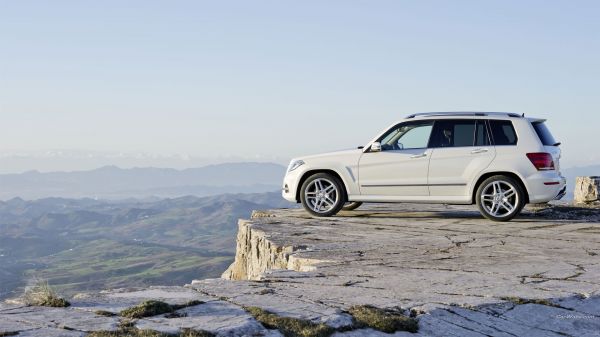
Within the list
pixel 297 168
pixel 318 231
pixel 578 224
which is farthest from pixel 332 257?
pixel 578 224

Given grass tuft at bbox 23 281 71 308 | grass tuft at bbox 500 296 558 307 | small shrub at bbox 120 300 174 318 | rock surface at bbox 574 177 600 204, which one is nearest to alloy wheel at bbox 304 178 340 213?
rock surface at bbox 574 177 600 204

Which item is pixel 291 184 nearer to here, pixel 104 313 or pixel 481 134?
pixel 481 134

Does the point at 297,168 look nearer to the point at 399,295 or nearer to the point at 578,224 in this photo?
the point at 578,224

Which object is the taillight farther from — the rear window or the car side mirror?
the car side mirror

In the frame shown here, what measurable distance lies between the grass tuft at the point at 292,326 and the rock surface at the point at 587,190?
1321cm

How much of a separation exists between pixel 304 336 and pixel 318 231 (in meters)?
6.20

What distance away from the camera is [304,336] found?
4590 millimetres

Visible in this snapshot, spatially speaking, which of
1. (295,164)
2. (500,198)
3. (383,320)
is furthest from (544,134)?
(383,320)

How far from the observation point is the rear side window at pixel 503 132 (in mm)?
12184

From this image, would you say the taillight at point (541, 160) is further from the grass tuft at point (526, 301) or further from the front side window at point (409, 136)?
the grass tuft at point (526, 301)

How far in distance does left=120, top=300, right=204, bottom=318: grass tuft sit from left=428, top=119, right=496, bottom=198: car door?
7828 millimetres

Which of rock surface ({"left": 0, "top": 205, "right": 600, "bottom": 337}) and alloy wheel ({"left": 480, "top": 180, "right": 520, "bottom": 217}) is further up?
alloy wheel ({"left": 480, "top": 180, "right": 520, "bottom": 217})

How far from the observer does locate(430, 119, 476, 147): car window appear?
12.4 metres

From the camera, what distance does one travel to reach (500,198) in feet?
40.0
